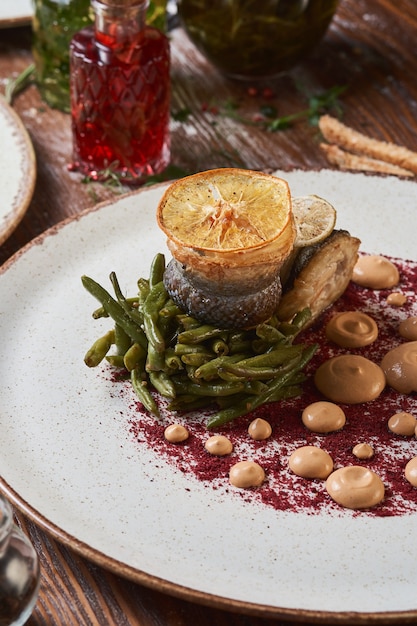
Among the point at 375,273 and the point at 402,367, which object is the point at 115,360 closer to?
the point at 402,367

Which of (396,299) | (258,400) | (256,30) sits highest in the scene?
(256,30)

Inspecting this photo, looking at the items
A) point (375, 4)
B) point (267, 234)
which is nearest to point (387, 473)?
point (267, 234)

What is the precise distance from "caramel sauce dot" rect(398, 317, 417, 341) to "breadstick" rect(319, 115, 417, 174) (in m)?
1.09

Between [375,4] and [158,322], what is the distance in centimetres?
322

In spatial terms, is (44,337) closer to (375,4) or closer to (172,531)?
(172,531)

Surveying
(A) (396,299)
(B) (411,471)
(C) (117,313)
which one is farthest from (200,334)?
(A) (396,299)

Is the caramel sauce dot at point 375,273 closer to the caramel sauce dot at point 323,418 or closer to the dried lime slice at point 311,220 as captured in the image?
the dried lime slice at point 311,220

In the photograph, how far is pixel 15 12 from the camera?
4.72 meters

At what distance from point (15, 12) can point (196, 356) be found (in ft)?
9.13

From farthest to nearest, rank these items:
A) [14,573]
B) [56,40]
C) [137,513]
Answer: [56,40]
[137,513]
[14,573]

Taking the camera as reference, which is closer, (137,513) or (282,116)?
(137,513)

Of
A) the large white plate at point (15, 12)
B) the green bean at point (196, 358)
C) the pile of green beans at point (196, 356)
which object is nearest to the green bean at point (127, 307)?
the pile of green beans at point (196, 356)

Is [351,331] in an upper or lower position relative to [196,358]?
lower

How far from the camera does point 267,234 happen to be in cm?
260
